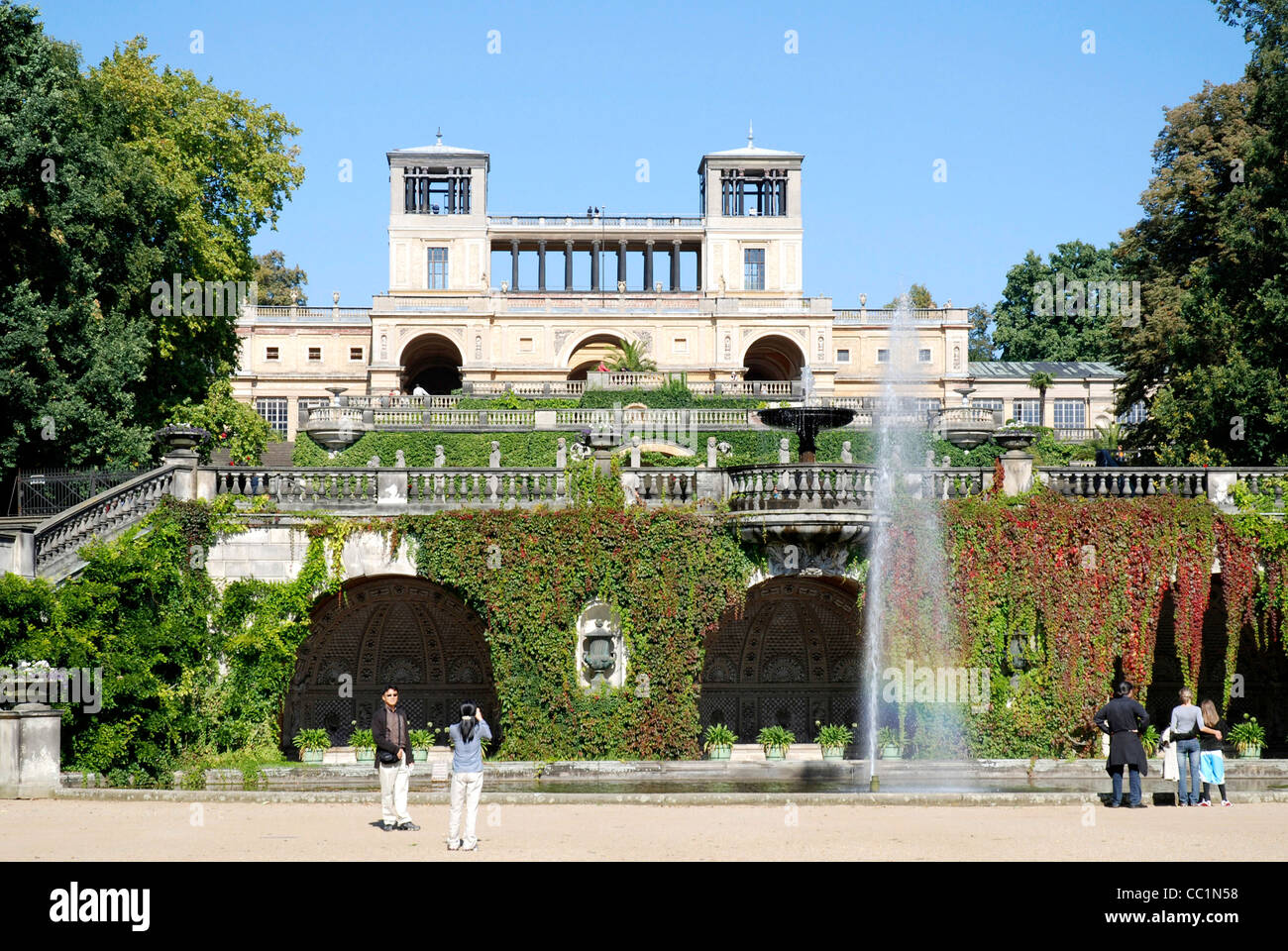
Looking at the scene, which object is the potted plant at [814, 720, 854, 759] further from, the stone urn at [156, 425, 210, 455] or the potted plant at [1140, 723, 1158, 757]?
the stone urn at [156, 425, 210, 455]

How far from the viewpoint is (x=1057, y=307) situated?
85062 millimetres

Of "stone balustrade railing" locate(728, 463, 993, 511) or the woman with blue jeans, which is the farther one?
"stone balustrade railing" locate(728, 463, 993, 511)

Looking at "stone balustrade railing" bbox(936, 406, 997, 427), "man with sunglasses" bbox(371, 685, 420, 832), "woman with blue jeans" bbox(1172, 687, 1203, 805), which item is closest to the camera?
"man with sunglasses" bbox(371, 685, 420, 832)

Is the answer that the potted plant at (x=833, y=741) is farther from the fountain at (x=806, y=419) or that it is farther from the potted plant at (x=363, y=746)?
the potted plant at (x=363, y=746)

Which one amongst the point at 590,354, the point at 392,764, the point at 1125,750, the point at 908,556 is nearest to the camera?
the point at 392,764

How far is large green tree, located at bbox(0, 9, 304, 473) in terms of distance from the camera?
2716 centimetres

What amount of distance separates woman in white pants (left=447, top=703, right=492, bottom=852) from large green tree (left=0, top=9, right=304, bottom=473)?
51.4ft

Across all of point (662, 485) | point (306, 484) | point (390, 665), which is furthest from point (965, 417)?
point (306, 484)

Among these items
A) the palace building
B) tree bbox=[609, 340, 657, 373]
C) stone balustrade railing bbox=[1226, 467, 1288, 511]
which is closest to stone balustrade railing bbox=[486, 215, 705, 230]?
the palace building

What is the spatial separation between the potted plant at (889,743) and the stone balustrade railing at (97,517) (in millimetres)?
11150

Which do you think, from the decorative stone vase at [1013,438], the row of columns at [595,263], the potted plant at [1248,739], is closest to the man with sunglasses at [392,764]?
the decorative stone vase at [1013,438]

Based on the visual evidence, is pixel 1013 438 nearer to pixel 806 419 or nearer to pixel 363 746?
pixel 806 419

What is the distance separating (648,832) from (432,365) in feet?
212
